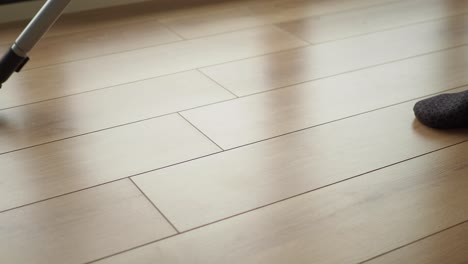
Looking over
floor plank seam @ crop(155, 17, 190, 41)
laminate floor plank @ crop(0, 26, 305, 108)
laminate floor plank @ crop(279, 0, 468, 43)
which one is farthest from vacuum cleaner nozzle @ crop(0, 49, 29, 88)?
laminate floor plank @ crop(279, 0, 468, 43)

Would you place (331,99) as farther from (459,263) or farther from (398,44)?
(459,263)

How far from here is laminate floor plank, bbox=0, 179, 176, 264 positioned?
0.90m

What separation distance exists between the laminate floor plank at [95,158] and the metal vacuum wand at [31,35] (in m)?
0.16

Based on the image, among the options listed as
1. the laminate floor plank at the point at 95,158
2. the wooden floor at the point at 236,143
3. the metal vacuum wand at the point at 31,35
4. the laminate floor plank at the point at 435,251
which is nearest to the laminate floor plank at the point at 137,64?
the wooden floor at the point at 236,143

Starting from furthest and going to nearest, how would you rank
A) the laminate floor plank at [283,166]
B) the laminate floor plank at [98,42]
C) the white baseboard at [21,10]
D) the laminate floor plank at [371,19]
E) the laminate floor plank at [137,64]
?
the white baseboard at [21,10] → the laminate floor plank at [371,19] → the laminate floor plank at [98,42] → the laminate floor plank at [137,64] → the laminate floor plank at [283,166]

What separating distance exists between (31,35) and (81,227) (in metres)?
0.40

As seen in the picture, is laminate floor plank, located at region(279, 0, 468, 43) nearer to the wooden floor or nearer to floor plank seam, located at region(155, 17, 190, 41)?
the wooden floor

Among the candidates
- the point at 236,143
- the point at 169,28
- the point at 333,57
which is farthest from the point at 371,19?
the point at 236,143

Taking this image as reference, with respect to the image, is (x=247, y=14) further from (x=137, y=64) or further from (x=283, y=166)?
(x=283, y=166)

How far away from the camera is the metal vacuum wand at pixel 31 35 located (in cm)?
117

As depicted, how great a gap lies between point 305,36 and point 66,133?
2.09 feet

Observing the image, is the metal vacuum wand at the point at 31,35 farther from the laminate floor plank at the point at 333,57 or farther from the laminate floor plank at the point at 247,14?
the laminate floor plank at the point at 247,14

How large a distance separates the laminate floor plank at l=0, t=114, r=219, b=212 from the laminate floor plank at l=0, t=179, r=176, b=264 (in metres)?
0.04

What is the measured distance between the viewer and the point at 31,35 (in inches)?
47.3
